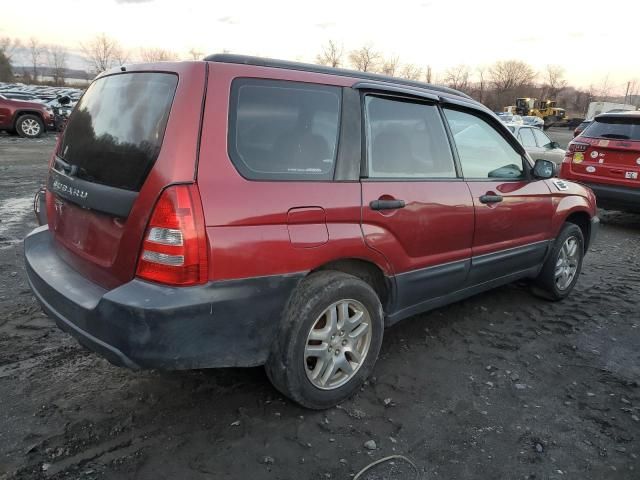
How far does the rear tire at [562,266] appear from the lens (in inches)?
173

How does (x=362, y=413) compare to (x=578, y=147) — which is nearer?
(x=362, y=413)

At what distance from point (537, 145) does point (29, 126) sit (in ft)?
51.6

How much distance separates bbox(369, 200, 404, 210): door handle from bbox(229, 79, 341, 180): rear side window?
0.30 m

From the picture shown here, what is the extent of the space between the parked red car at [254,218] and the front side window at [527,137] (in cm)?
914

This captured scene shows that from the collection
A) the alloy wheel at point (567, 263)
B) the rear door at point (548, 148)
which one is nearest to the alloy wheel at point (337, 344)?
the alloy wheel at point (567, 263)

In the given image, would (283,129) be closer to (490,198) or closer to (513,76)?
(490,198)

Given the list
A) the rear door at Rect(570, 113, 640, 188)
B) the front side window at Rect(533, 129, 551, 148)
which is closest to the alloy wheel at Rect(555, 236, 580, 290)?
the rear door at Rect(570, 113, 640, 188)

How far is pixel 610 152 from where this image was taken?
750 cm

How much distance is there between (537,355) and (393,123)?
6.41 ft

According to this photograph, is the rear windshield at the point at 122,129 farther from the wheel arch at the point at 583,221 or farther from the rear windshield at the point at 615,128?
the rear windshield at the point at 615,128

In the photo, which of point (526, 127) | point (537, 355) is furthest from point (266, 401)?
point (526, 127)

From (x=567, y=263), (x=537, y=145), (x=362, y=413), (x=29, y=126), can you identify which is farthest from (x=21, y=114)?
(x=362, y=413)

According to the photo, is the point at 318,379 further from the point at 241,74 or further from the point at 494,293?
the point at 494,293

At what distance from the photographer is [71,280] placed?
2535 millimetres
